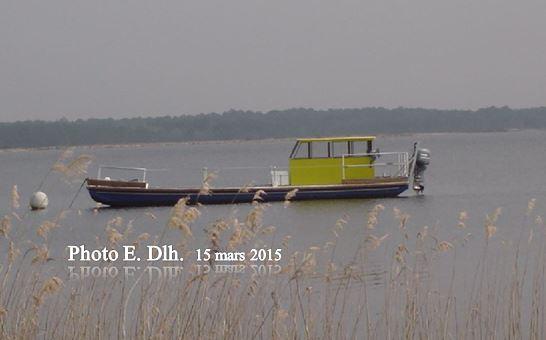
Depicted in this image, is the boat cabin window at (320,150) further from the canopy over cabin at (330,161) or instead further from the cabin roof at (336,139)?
the cabin roof at (336,139)

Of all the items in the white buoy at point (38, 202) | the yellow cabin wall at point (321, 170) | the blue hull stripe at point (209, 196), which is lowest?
the white buoy at point (38, 202)

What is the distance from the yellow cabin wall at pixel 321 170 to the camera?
3622 cm

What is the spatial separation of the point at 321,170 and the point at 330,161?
0.44 metres

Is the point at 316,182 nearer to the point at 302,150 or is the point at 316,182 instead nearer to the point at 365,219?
the point at 302,150

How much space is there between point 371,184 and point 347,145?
4.82 feet

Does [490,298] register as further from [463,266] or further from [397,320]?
[463,266]

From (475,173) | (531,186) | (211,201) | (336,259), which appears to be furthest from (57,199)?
(336,259)

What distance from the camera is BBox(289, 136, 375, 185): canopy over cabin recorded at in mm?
36094

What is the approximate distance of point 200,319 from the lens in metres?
9.28

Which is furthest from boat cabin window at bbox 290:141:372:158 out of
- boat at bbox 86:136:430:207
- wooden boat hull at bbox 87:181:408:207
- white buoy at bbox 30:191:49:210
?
white buoy at bbox 30:191:49:210

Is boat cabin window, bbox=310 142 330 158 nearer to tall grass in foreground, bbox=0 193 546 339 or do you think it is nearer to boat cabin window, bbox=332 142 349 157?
boat cabin window, bbox=332 142 349 157

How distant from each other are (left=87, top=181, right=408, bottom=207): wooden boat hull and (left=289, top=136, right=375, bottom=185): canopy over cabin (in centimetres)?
49

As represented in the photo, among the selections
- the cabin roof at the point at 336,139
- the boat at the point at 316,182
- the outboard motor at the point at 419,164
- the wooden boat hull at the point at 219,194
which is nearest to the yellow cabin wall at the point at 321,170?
the boat at the point at 316,182

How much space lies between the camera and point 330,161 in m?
36.3
